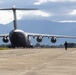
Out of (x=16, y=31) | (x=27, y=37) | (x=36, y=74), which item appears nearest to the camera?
(x=36, y=74)

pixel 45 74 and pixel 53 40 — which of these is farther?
pixel 53 40

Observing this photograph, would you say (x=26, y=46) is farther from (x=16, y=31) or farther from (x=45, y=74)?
(x=45, y=74)

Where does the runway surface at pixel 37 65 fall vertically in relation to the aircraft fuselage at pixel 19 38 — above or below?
above

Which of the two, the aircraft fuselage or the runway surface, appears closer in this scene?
the runway surface

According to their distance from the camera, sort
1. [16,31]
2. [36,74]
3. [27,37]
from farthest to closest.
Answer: [27,37] → [16,31] → [36,74]

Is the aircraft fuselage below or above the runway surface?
below

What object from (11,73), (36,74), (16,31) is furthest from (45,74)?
(16,31)

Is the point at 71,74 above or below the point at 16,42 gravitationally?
above

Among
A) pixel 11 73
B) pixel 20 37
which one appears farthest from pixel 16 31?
pixel 11 73

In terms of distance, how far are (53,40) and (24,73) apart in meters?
64.3

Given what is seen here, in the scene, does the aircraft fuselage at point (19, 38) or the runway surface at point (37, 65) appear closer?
the runway surface at point (37, 65)

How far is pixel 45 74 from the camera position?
15984 mm

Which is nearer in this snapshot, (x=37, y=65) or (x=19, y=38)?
(x=37, y=65)

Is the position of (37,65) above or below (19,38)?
above
